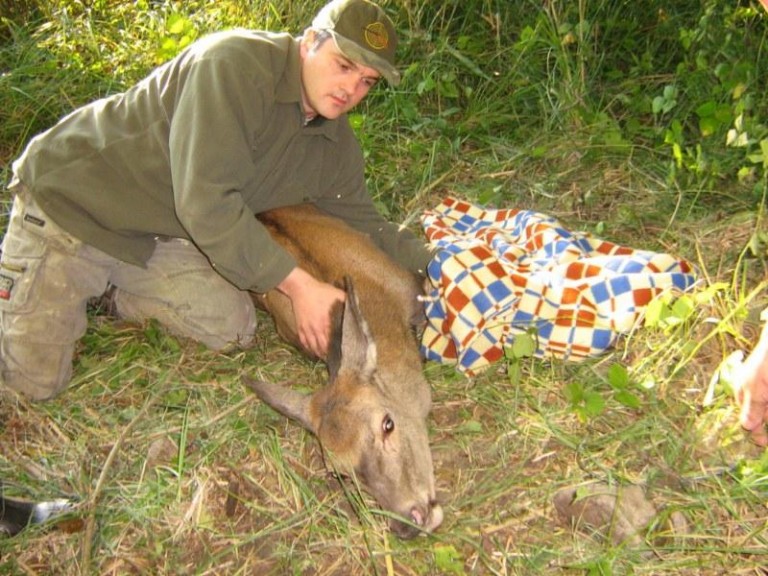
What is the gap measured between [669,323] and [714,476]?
75cm

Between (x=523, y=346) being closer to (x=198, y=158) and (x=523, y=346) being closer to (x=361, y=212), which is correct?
(x=361, y=212)

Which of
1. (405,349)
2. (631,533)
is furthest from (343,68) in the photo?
(631,533)

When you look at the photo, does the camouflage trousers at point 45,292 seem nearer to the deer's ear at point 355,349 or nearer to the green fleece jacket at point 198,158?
the green fleece jacket at point 198,158

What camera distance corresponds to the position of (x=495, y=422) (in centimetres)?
Result: 387

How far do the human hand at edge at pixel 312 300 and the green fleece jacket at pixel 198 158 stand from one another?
0.09m

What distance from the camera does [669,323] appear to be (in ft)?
12.3

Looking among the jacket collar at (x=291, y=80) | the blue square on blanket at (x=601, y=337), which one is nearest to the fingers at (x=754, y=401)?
the blue square on blanket at (x=601, y=337)

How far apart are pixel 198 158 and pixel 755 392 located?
98.3 inches

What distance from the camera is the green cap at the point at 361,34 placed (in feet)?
12.5

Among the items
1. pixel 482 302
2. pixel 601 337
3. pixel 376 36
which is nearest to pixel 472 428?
pixel 482 302

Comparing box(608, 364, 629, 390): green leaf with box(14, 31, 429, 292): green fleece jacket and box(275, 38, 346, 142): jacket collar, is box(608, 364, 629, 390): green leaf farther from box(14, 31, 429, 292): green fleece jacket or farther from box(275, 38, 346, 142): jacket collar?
box(275, 38, 346, 142): jacket collar

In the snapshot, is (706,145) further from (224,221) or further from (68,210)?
(68,210)

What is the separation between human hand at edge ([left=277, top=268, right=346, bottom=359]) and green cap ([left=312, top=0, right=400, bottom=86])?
1.05 m

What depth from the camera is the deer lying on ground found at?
3.46 meters
